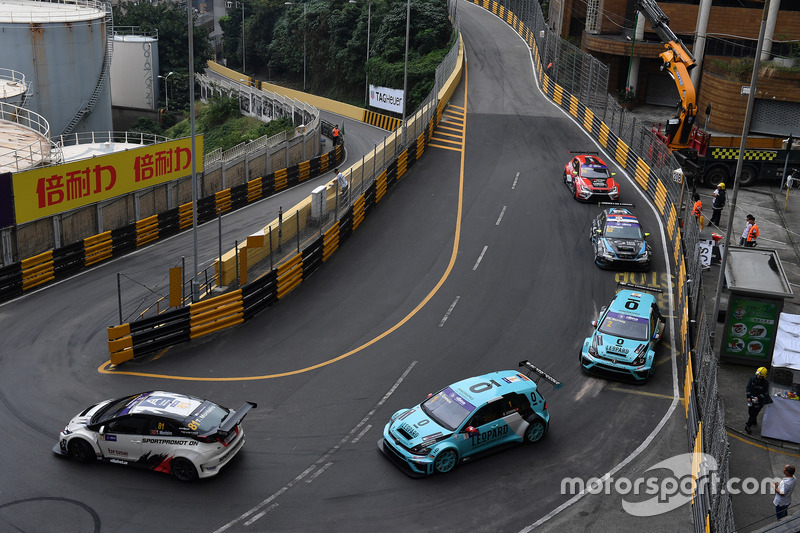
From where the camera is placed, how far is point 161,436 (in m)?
16.3

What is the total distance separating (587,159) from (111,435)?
82.7 ft

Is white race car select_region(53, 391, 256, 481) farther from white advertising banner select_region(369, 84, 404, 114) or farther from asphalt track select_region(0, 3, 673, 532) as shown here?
white advertising banner select_region(369, 84, 404, 114)

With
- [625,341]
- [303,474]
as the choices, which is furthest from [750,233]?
[303,474]

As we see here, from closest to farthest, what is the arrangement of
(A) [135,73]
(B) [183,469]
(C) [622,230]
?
(B) [183,469] → (C) [622,230] → (A) [135,73]

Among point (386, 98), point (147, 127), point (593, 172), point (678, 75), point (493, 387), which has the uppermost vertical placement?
point (678, 75)

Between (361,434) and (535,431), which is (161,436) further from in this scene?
(535,431)

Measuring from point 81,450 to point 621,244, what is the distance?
18.7 metres

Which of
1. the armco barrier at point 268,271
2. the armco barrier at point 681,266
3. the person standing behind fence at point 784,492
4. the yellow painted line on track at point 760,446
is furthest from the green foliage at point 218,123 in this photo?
the person standing behind fence at point 784,492

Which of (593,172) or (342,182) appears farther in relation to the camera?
(593,172)

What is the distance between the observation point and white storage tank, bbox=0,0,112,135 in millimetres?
42750

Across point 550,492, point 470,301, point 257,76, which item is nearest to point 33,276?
point 470,301

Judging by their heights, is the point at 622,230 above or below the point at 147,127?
above

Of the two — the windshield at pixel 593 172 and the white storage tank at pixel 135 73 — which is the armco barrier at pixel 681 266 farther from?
the white storage tank at pixel 135 73

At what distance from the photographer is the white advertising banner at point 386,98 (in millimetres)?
71562
